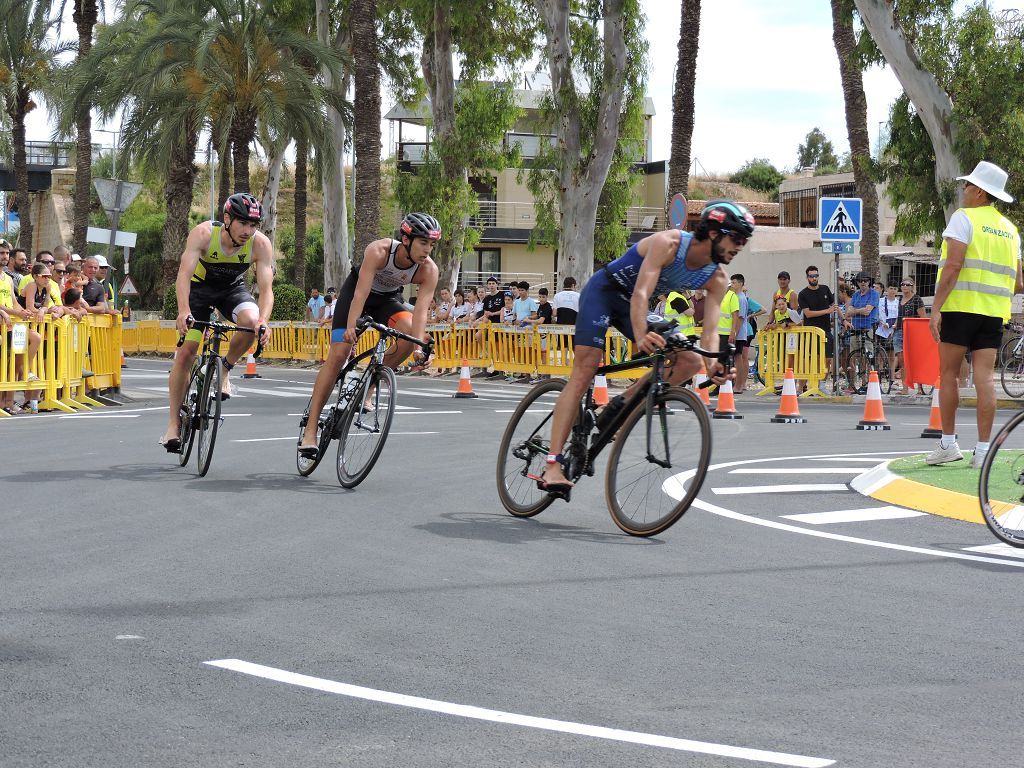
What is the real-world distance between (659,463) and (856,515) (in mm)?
1898

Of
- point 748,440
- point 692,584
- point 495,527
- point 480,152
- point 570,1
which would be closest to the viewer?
point 692,584

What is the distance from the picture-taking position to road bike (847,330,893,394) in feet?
73.5

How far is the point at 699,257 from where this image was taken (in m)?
7.62

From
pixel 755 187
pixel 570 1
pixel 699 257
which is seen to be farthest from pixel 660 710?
pixel 755 187

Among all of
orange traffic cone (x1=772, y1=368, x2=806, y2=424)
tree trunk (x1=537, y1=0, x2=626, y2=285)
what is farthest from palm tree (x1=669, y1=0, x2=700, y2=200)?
orange traffic cone (x1=772, y1=368, x2=806, y2=424)

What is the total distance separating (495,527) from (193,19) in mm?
31729

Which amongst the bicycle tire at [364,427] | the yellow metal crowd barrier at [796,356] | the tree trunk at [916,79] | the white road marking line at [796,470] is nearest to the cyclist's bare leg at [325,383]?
the bicycle tire at [364,427]

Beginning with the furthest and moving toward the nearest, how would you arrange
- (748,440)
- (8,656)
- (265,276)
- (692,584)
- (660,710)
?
(748,440) → (265,276) → (692,584) → (8,656) → (660,710)

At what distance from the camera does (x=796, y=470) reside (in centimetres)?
1159

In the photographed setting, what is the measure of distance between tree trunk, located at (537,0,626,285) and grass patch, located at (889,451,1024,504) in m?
21.1

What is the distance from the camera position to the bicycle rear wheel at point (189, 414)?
1066 centimetres

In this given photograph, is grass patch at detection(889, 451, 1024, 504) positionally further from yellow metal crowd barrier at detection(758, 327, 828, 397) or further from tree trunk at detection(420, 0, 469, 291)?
tree trunk at detection(420, 0, 469, 291)

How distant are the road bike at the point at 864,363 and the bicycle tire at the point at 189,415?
45.6ft

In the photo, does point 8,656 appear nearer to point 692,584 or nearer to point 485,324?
point 692,584
